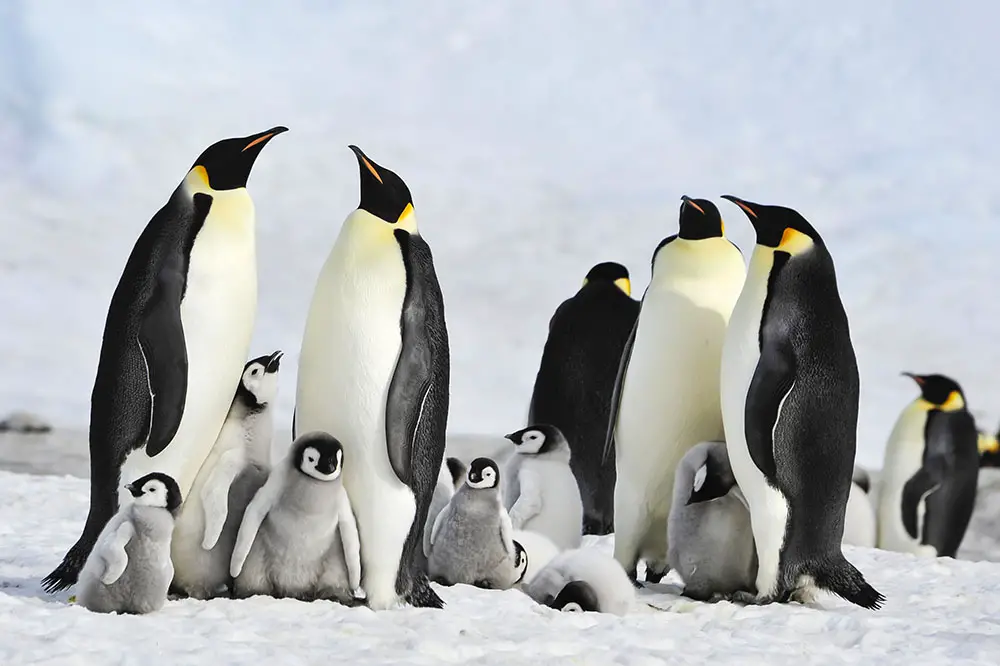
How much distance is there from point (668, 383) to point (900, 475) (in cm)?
472

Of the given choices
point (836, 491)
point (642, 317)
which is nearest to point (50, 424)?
point (642, 317)

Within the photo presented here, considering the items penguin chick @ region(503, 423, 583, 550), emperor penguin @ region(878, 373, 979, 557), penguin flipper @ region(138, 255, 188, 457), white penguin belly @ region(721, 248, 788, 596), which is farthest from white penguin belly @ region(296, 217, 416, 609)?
emperor penguin @ region(878, 373, 979, 557)

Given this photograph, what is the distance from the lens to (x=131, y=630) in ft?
9.34

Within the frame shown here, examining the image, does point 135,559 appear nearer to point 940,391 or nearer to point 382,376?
point 382,376

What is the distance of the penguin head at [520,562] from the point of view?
13.9 ft

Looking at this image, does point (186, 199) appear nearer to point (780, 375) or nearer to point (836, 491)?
point (780, 375)

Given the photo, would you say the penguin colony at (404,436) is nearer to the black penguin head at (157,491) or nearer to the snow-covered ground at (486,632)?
the black penguin head at (157,491)

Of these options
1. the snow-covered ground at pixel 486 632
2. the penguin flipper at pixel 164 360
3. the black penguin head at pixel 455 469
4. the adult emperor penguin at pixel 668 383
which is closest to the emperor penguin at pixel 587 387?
the black penguin head at pixel 455 469

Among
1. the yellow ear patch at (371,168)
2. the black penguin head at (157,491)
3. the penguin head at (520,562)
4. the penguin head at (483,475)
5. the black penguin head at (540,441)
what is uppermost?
the yellow ear patch at (371,168)

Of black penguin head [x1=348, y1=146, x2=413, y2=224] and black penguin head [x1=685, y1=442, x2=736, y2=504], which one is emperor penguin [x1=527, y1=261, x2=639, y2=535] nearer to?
black penguin head [x1=685, y1=442, x2=736, y2=504]

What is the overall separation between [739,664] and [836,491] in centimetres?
140

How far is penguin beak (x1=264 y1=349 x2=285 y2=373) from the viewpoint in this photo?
12.2 feet

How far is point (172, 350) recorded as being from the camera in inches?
140

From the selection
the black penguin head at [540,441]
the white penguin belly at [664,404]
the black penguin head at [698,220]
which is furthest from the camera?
the black penguin head at [540,441]
